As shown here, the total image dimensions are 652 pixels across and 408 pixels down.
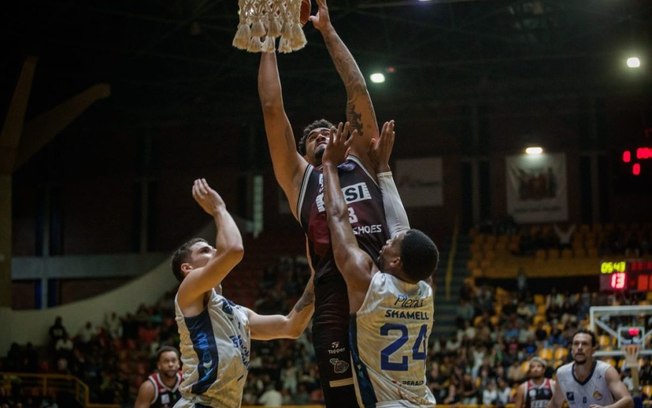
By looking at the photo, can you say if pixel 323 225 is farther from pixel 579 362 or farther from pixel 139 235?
pixel 139 235

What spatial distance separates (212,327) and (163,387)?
4301 millimetres

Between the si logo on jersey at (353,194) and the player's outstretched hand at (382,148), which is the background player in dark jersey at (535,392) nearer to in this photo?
the player's outstretched hand at (382,148)

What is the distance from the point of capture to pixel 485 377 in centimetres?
2005

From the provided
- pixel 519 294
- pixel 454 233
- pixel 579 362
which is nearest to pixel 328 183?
pixel 579 362

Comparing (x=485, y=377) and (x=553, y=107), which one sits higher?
(x=553, y=107)

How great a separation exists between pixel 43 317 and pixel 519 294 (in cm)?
1176

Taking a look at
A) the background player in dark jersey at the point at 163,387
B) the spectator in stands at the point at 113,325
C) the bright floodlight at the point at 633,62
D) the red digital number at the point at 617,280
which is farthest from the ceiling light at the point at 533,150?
the background player in dark jersey at the point at 163,387

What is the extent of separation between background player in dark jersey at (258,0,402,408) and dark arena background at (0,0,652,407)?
12.2m

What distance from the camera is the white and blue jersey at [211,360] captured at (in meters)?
6.31

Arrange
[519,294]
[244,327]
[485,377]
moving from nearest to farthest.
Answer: [244,327] → [485,377] → [519,294]

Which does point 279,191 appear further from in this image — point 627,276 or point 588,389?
point 588,389

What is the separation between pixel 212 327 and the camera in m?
6.38

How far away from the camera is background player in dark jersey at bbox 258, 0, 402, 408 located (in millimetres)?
5695

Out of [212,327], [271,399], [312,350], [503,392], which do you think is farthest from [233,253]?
[312,350]
